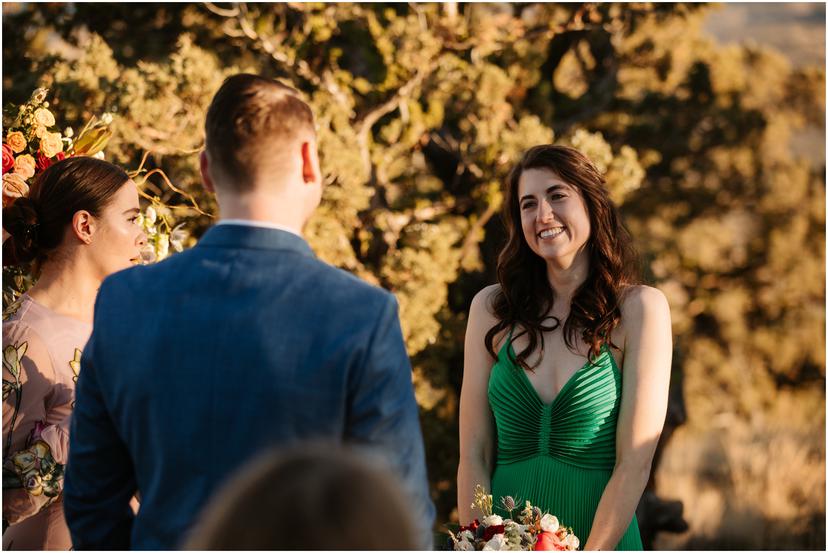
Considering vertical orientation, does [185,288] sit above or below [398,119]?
below

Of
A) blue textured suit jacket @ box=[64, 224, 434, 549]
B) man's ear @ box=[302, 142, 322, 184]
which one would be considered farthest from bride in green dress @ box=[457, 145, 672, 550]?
man's ear @ box=[302, 142, 322, 184]

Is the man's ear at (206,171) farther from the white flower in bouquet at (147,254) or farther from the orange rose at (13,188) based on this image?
the white flower in bouquet at (147,254)

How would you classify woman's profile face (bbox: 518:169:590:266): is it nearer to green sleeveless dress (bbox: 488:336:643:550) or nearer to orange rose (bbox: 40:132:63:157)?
green sleeveless dress (bbox: 488:336:643:550)

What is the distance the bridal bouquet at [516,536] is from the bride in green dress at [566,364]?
382mm

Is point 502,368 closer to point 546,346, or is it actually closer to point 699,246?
point 546,346

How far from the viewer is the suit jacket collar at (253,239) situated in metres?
1.85

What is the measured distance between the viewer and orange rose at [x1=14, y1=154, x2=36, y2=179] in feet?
10.4

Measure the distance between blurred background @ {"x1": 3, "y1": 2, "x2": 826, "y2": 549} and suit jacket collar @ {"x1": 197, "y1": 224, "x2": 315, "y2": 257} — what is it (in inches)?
172

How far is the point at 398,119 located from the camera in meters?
7.84

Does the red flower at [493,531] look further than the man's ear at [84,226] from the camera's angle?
No

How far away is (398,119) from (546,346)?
4.77 metres

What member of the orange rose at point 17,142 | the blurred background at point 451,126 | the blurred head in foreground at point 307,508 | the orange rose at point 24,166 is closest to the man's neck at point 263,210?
the blurred head in foreground at point 307,508

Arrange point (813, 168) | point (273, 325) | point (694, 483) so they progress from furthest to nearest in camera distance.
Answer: point (813, 168)
point (694, 483)
point (273, 325)

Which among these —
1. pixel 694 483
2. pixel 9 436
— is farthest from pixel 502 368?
pixel 694 483
